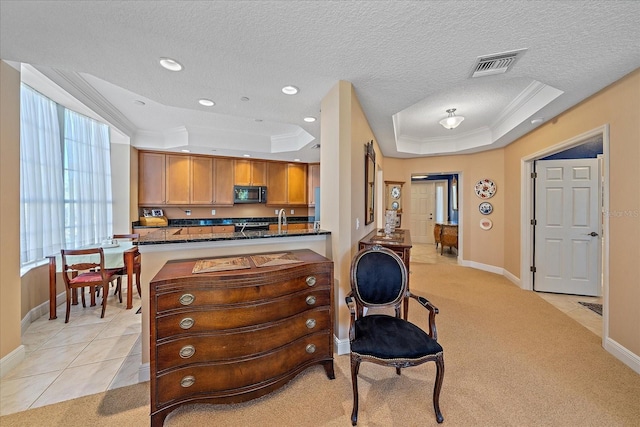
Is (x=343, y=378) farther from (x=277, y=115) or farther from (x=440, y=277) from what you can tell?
(x=440, y=277)

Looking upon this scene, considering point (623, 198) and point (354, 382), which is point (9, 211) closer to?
point (354, 382)

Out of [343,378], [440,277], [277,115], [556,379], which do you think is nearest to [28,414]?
[343,378]

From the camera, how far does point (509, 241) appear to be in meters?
4.56

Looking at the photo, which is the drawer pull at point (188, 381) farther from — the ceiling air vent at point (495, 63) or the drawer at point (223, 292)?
the ceiling air vent at point (495, 63)

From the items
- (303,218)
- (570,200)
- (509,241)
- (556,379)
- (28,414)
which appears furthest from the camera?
(303,218)

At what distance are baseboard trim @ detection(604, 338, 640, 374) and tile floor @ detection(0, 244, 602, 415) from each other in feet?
1.25

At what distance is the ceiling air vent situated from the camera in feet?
6.26

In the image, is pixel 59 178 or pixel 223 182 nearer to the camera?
pixel 59 178

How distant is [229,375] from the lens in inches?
62.9

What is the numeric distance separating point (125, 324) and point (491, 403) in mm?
3669

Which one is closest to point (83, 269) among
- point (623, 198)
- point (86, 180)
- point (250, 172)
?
point (86, 180)

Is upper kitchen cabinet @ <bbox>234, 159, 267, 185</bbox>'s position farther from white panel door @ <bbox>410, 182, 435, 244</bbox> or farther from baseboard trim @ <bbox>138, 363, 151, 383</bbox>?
white panel door @ <bbox>410, 182, 435, 244</bbox>

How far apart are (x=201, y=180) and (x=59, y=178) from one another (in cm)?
249

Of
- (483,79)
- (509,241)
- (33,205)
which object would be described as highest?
(483,79)
